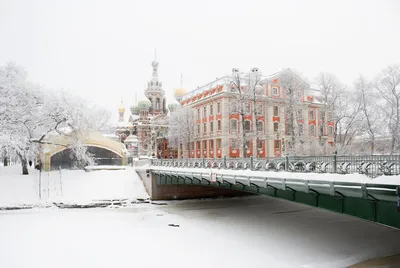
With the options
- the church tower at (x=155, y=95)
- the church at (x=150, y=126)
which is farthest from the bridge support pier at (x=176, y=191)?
the church tower at (x=155, y=95)

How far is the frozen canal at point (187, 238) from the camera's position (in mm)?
16188

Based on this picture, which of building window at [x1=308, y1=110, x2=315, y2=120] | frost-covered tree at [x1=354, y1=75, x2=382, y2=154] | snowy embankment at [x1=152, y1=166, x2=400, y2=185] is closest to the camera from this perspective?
snowy embankment at [x1=152, y1=166, x2=400, y2=185]

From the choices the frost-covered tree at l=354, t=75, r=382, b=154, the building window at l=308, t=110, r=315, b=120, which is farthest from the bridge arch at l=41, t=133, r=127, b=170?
the building window at l=308, t=110, r=315, b=120

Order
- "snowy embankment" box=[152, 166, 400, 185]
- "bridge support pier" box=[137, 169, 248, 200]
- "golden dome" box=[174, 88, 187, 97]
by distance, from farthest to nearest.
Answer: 1. "golden dome" box=[174, 88, 187, 97]
2. "bridge support pier" box=[137, 169, 248, 200]
3. "snowy embankment" box=[152, 166, 400, 185]

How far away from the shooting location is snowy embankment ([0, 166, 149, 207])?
30.6m

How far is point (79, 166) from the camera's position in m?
41.6

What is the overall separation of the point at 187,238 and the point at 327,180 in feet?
33.0

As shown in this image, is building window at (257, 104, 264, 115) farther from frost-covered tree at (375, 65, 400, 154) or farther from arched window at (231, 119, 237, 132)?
frost-covered tree at (375, 65, 400, 154)

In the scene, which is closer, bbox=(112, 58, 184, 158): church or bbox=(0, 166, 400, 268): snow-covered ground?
bbox=(0, 166, 400, 268): snow-covered ground

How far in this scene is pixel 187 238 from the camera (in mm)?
20125

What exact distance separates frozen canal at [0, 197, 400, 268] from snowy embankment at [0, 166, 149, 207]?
267cm

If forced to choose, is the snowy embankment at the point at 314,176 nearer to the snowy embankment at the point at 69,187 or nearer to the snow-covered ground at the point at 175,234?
the snow-covered ground at the point at 175,234

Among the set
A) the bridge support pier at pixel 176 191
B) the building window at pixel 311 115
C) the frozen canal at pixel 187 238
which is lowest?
the frozen canal at pixel 187 238

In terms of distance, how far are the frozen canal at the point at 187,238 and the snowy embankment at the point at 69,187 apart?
2675 mm
